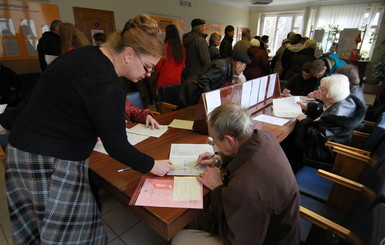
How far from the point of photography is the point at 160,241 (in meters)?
1.48

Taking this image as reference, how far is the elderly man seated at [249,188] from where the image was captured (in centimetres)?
74

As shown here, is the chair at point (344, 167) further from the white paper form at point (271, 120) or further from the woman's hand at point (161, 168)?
the woman's hand at point (161, 168)

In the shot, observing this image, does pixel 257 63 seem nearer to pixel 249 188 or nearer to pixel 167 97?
pixel 167 97

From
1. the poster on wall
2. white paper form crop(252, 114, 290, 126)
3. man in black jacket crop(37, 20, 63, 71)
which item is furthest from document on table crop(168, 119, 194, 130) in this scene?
the poster on wall

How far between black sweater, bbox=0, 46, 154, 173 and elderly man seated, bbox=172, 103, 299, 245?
384 mm

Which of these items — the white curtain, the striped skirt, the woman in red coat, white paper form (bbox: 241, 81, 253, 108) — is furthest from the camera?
the white curtain

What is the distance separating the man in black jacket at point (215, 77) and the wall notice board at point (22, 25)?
9.66 ft

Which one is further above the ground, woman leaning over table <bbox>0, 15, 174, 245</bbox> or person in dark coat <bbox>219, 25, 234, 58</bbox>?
person in dark coat <bbox>219, 25, 234, 58</bbox>

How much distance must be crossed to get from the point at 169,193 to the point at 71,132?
441 millimetres

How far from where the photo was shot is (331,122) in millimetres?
1693

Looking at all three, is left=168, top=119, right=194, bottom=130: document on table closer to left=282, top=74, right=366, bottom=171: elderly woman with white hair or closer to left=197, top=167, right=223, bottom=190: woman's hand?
left=197, top=167, right=223, bottom=190: woman's hand

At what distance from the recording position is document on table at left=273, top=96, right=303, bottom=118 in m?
1.96

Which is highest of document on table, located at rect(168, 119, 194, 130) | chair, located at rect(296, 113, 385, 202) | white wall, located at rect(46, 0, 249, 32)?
white wall, located at rect(46, 0, 249, 32)

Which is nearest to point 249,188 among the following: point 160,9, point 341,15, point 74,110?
point 74,110
